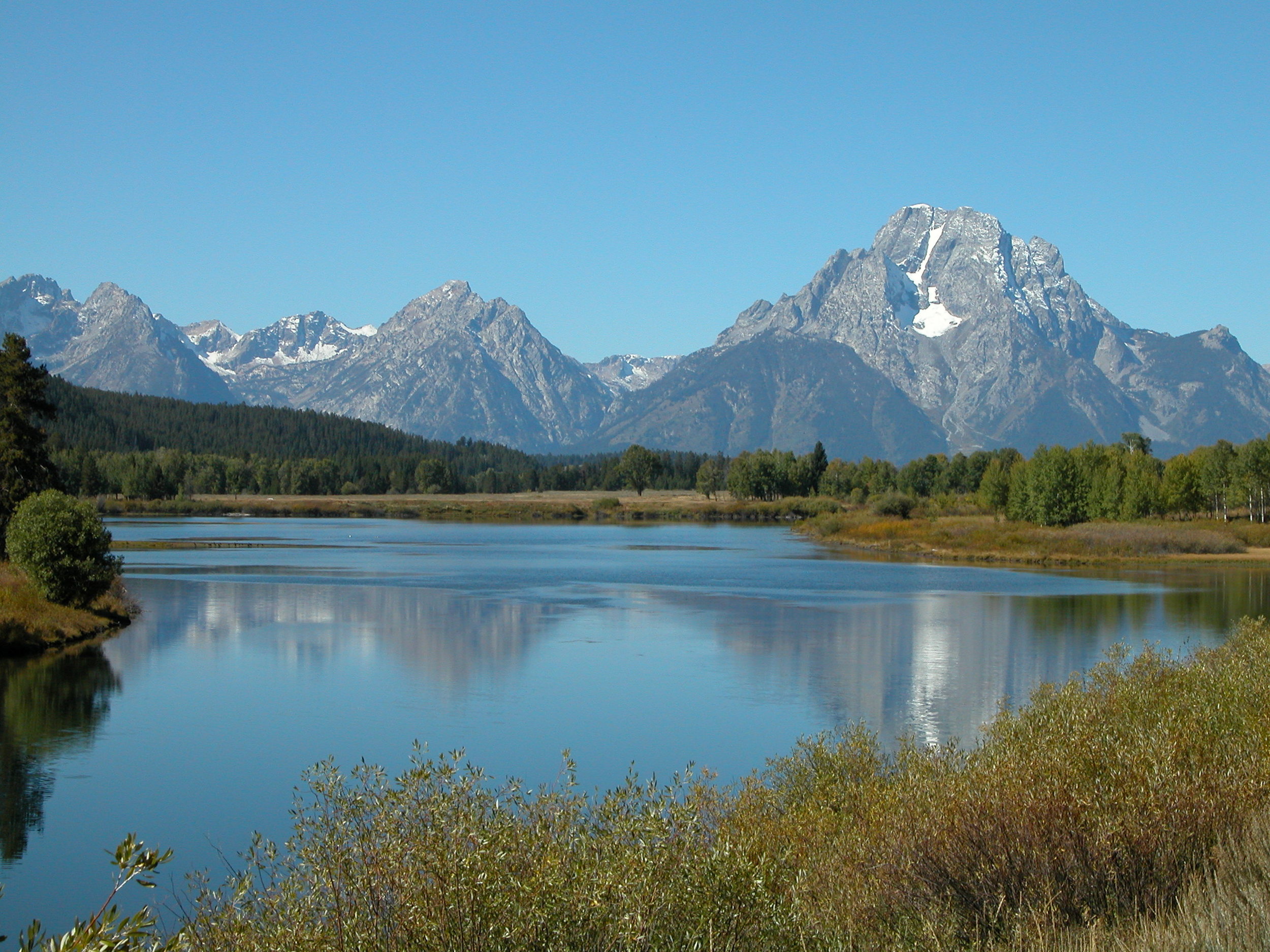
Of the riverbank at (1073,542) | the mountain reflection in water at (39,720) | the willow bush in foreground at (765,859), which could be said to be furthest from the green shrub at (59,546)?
the riverbank at (1073,542)

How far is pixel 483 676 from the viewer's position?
119 ft

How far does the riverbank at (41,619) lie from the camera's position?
39875mm

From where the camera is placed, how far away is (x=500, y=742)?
26.8 meters

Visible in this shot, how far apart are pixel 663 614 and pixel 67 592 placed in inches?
1009

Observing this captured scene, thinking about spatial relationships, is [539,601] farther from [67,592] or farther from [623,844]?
[623,844]

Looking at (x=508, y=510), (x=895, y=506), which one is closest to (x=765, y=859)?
(x=895, y=506)

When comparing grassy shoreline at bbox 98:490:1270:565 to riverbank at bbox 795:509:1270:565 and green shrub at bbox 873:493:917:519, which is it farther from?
green shrub at bbox 873:493:917:519

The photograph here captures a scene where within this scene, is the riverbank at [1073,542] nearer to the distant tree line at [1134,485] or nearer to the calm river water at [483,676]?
the distant tree line at [1134,485]

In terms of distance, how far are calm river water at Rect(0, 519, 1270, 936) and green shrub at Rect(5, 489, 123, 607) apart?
321cm

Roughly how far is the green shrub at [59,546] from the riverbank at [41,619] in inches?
25.0

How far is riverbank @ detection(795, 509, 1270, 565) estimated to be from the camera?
293ft

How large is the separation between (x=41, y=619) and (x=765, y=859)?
38199 millimetres

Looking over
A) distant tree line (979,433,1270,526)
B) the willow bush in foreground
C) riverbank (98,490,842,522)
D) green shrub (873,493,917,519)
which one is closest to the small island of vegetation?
the willow bush in foreground

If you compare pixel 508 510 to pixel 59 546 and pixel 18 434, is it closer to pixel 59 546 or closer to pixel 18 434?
pixel 18 434
